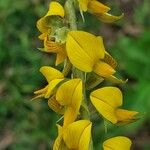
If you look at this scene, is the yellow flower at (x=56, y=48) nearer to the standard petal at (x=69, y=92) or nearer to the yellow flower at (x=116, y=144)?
the standard petal at (x=69, y=92)

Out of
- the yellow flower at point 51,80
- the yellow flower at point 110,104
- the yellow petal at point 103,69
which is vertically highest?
the yellow petal at point 103,69

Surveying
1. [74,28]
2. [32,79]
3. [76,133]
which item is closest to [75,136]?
[76,133]

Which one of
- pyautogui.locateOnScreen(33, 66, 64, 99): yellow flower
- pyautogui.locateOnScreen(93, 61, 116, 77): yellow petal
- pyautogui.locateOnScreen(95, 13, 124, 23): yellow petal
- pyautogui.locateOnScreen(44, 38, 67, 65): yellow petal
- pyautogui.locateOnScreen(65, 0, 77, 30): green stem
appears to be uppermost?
pyautogui.locateOnScreen(65, 0, 77, 30): green stem

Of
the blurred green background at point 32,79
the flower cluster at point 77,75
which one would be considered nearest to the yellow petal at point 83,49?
the flower cluster at point 77,75

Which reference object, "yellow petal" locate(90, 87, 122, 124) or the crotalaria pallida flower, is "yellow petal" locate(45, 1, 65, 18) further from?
"yellow petal" locate(90, 87, 122, 124)

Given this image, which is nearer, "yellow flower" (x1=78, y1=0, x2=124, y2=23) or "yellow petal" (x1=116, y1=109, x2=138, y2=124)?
"yellow flower" (x1=78, y1=0, x2=124, y2=23)

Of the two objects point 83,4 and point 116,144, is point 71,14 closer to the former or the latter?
point 83,4

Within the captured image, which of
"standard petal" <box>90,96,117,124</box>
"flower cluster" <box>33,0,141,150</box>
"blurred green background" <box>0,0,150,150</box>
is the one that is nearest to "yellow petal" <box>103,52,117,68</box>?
"flower cluster" <box>33,0,141,150</box>

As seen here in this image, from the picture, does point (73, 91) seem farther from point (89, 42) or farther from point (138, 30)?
point (138, 30)
